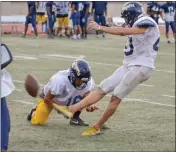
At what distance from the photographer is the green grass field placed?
7.52 meters

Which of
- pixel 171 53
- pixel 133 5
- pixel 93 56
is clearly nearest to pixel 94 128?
pixel 133 5

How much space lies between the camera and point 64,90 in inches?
336

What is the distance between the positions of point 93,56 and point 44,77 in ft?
15.3

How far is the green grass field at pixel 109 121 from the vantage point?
752cm

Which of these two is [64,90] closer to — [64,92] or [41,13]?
[64,92]

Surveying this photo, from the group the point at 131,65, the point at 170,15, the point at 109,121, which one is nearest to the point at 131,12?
the point at 131,65

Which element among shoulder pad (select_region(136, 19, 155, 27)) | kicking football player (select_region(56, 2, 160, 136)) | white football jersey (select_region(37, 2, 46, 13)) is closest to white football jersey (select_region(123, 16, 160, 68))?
kicking football player (select_region(56, 2, 160, 136))

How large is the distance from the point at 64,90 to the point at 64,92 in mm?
41

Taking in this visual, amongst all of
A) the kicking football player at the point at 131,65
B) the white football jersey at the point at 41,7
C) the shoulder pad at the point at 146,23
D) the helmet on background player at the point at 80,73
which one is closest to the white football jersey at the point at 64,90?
the helmet on background player at the point at 80,73

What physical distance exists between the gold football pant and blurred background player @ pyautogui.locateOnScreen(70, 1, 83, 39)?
15861 millimetres

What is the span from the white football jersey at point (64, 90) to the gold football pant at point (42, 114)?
14cm

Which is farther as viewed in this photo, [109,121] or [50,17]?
[50,17]

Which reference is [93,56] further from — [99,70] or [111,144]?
[111,144]

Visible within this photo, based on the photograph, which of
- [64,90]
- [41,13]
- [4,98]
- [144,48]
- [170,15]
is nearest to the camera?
[4,98]
